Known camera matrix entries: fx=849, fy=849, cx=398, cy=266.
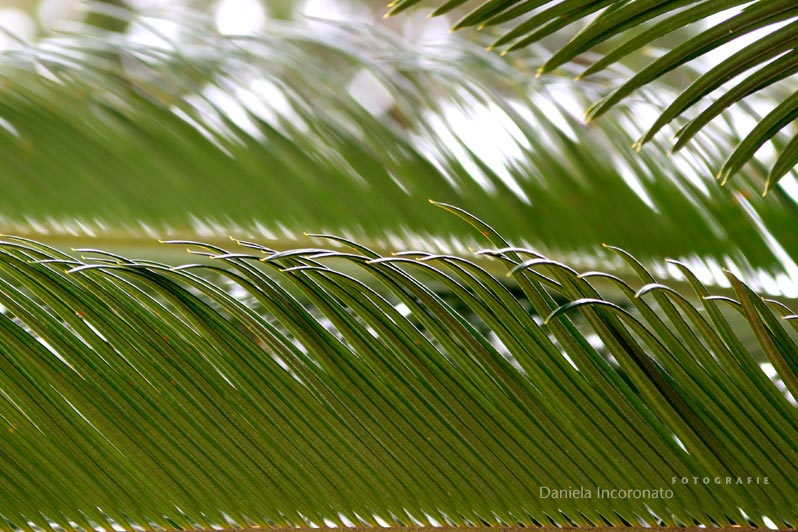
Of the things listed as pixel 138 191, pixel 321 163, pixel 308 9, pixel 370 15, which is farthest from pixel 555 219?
pixel 370 15

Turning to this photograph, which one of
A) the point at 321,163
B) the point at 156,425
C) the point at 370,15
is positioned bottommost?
the point at 156,425

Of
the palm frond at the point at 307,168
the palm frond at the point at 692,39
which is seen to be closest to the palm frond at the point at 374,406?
the palm frond at the point at 692,39

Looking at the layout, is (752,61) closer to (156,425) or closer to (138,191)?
(156,425)

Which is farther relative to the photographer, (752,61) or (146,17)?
(146,17)

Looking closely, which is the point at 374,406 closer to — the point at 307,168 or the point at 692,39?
the point at 692,39

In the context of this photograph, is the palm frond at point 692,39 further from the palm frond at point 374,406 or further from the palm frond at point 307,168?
the palm frond at point 307,168

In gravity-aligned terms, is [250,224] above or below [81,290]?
above

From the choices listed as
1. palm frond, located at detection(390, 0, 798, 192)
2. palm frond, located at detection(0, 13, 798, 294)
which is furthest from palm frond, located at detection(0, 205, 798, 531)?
palm frond, located at detection(0, 13, 798, 294)

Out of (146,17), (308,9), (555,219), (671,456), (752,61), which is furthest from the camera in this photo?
(308,9)
